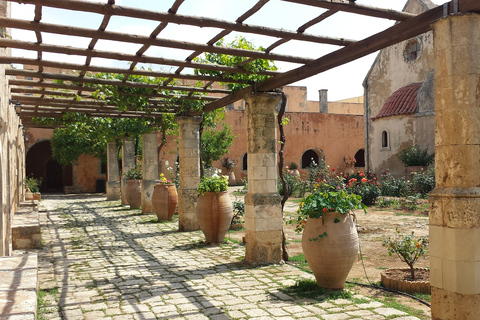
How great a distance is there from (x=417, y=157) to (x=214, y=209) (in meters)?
11.5

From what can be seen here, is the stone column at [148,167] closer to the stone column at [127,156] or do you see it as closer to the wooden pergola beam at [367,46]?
A: the stone column at [127,156]

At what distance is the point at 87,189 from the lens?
74.5 feet

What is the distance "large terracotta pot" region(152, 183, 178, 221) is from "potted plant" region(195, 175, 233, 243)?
309cm

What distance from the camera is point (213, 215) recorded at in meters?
8.01

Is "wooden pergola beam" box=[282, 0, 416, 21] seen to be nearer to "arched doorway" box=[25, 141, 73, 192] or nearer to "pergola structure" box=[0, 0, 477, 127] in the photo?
"pergola structure" box=[0, 0, 477, 127]

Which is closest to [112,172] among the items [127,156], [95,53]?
[127,156]

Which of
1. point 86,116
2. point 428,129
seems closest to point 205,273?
point 86,116

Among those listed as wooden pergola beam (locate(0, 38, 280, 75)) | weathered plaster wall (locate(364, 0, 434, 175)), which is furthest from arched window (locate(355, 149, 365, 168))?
wooden pergola beam (locate(0, 38, 280, 75))

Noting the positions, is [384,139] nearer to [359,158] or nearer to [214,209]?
[359,158]

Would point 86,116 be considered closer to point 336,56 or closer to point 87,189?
point 336,56

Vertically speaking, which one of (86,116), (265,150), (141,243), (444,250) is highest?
(86,116)

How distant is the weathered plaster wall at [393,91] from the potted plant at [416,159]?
1.27 ft

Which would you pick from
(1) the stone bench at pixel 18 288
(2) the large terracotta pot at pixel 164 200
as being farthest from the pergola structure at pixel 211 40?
(2) the large terracotta pot at pixel 164 200

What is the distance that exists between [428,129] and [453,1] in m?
14.6
